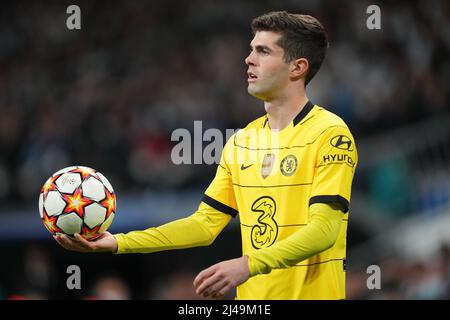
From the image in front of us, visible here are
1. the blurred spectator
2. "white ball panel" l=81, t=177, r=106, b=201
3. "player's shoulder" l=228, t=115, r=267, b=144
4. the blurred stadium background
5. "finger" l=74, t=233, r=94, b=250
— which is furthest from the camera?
the blurred stadium background

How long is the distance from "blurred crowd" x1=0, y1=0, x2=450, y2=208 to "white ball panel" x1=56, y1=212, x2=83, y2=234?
4659 mm

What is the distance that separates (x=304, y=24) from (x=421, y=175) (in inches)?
206

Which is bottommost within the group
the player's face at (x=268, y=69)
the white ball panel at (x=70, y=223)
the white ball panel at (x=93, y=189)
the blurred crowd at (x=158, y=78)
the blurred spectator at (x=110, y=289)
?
the blurred spectator at (x=110, y=289)

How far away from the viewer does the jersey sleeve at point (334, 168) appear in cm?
425

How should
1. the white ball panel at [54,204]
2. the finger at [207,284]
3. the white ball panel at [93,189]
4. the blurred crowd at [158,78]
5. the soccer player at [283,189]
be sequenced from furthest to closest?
1. the blurred crowd at [158,78]
2. the white ball panel at [93,189]
3. the white ball panel at [54,204]
4. the soccer player at [283,189]
5. the finger at [207,284]

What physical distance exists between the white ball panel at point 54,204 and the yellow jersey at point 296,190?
3.16ft

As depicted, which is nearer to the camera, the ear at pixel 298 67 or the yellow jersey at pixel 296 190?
the yellow jersey at pixel 296 190

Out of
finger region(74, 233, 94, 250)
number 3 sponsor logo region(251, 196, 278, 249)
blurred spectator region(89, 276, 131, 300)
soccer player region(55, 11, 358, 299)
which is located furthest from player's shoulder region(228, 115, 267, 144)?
blurred spectator region(89, 276, 131, 300)

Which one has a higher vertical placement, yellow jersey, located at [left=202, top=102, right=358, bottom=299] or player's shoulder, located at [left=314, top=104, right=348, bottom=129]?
player's shoulder, located at [left=314, top=104, right=348, bottom=129]

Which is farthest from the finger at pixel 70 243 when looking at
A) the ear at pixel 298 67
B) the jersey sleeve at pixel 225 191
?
the ear at pixel 298 67

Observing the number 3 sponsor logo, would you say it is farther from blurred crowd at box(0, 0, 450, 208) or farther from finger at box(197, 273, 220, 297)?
blurred crowd at box(0, 0, 450, 208)

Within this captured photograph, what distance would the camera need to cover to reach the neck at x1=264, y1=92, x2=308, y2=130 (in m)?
4.66

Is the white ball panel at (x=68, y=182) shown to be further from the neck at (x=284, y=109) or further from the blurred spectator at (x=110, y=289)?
the blurred spectator at (x=110, y=289)

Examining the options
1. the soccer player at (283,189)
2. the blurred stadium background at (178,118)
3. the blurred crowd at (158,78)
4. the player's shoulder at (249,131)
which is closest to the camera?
the soccer player at (283,189)
